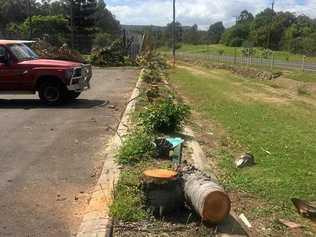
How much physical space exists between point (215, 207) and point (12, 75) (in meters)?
11.6

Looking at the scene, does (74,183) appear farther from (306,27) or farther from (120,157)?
(306,27)

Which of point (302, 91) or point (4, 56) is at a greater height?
point (4, 56)

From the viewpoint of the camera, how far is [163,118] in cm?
1045

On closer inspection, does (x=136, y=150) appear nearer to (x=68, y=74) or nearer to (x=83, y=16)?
(x=68, y=74)

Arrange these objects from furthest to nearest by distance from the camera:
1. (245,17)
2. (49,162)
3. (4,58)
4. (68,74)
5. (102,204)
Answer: (245,17), (4,58), (68,74), (49,162), (102,204)

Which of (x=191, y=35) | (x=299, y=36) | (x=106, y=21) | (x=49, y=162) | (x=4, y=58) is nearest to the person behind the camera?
(x=49, y=162)

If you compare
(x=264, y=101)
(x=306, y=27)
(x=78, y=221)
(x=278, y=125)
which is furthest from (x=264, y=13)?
(x=78, y=221)

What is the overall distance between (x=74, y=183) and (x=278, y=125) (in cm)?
704

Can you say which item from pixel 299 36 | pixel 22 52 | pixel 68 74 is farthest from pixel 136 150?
pixel 299 36

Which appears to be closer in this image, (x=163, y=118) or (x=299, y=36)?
(x=163, y=118)

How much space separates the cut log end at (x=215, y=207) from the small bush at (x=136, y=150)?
2.62 meters

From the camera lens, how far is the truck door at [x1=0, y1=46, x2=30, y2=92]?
1625 cm

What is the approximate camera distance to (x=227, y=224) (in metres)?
5.96

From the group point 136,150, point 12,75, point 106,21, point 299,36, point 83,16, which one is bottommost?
point 299,36
